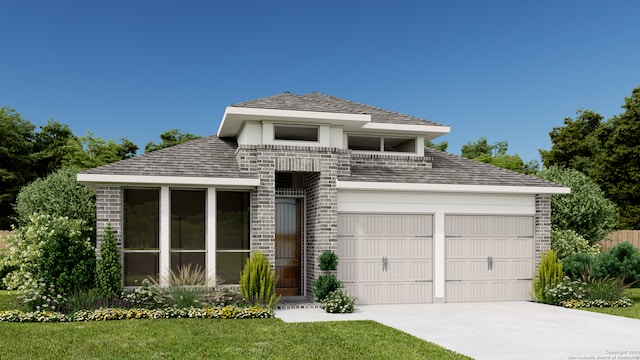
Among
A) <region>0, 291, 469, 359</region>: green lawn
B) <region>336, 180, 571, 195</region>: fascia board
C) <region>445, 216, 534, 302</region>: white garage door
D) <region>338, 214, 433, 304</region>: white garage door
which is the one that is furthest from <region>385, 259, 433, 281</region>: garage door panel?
<region>0, 291, 469, 359</region>: green lawn

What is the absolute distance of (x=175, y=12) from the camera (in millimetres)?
25750

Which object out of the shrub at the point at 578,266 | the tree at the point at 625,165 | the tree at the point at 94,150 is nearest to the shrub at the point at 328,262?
the shrub at the point at 578,266

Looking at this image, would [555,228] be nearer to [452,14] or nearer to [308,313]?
[452,14]

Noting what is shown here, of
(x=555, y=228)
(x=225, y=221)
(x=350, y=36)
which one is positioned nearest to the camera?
(x=225, y=221)

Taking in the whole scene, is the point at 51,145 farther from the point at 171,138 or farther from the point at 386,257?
the point at 386,257

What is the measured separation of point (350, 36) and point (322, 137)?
1214cm

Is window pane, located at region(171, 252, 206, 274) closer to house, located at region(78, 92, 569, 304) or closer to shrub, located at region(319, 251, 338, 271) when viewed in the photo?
house, located at region(78, 92, 569, 304)

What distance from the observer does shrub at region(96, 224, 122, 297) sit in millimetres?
13469

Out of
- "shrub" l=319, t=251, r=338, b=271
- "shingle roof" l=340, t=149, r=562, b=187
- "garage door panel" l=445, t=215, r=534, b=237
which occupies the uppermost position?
"shingle roof" l=340, t=149, r=562, b=187

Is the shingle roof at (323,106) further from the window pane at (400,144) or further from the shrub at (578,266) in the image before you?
the shrub at (578,266)

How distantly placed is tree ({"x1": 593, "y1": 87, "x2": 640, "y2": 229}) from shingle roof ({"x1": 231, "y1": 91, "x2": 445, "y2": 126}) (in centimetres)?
2258

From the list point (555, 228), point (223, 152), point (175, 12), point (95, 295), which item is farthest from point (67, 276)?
point (555, 228)

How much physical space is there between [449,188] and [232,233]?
5.91 metres

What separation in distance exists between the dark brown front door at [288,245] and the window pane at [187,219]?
90.7 inches
